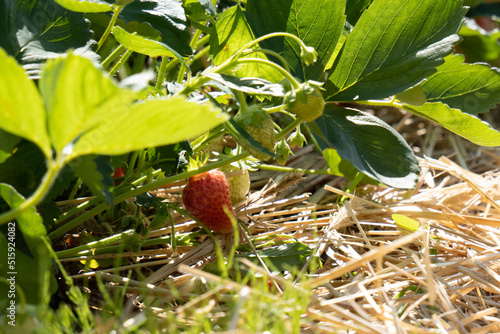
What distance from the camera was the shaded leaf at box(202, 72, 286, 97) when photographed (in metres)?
0.49

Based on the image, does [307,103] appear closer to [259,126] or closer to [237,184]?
[259,126]

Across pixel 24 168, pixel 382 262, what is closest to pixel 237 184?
pixel 382 262

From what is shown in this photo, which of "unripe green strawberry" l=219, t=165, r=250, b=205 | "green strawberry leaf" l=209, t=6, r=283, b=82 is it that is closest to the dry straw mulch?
"unripe green strawberry" l=219, t=165, r=250, b=205

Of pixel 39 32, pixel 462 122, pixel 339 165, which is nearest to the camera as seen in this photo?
pixel 39 32

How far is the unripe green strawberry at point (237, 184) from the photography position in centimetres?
79

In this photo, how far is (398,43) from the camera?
605mm

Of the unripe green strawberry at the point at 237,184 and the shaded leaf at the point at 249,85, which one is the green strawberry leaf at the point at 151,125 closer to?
the shaded leaf at the point at 249,85

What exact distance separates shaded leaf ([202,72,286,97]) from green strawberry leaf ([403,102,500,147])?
246 millimetres

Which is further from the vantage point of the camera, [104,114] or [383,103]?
[383,103]

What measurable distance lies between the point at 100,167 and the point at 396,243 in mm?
282

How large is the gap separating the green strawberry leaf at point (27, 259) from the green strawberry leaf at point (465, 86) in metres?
0.54

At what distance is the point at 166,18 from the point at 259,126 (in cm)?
20

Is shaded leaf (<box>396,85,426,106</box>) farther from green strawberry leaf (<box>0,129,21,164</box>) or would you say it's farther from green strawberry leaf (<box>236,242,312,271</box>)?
green strawberry leaf (<box>0,129,21,164</box>)

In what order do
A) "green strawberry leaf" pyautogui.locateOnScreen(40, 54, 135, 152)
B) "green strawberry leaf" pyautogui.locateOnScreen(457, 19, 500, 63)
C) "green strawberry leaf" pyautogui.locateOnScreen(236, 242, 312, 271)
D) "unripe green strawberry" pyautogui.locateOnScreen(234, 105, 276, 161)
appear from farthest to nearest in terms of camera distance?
"green strawberry leaf" pyautogui.locateOnScreen(457, 19, 500, 63)
"green strawberry leaf" pyautogui.locateOnScreen(236, 242, 312, 271)
"unripe green strawberry" pyautogui.locateOnScreen(234, 105, 276, 161)
"green strawberry leaf" pyautogui.locateOnScreen(40, 54, 135, 152)
